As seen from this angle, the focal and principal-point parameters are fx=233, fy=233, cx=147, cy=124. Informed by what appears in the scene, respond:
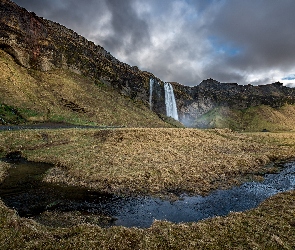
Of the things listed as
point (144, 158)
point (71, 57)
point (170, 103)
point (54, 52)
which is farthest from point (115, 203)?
point (170, 103)

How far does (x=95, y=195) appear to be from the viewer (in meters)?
20.1

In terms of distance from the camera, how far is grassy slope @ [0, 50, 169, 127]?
62.4 metres

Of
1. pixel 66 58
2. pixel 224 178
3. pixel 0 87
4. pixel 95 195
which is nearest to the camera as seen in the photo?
pixel 95 195

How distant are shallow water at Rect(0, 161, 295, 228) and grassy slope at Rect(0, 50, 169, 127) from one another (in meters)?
39.8

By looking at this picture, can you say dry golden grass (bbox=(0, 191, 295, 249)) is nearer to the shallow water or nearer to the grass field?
the grass field

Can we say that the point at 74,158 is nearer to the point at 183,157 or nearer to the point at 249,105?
the point at 183,157

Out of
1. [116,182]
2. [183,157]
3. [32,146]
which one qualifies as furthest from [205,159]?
[32,146]

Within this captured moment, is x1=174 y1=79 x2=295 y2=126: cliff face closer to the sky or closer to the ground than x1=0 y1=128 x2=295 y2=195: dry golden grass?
closer to the sky

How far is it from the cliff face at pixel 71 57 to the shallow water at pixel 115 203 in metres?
74.1

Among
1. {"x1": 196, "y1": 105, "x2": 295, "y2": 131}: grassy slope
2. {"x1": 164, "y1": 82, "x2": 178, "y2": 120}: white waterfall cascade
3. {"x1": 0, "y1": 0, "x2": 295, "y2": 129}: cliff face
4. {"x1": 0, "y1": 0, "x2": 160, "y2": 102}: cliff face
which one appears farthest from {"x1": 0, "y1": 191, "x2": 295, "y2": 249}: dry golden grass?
{"x1": 196, "y1": 105, "x2": 295, "y2": 131}: grassy slope

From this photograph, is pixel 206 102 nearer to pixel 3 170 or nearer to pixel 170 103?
pixel 170 103

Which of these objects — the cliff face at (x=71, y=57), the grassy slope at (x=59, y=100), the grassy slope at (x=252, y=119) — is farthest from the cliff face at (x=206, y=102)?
the grassy slope at (x=59, y=100)

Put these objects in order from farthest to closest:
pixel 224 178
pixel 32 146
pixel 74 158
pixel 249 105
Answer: pixel 249 105
pixel 32 146
pixel 74 158
pixel 224 178

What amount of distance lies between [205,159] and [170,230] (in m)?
19.7
